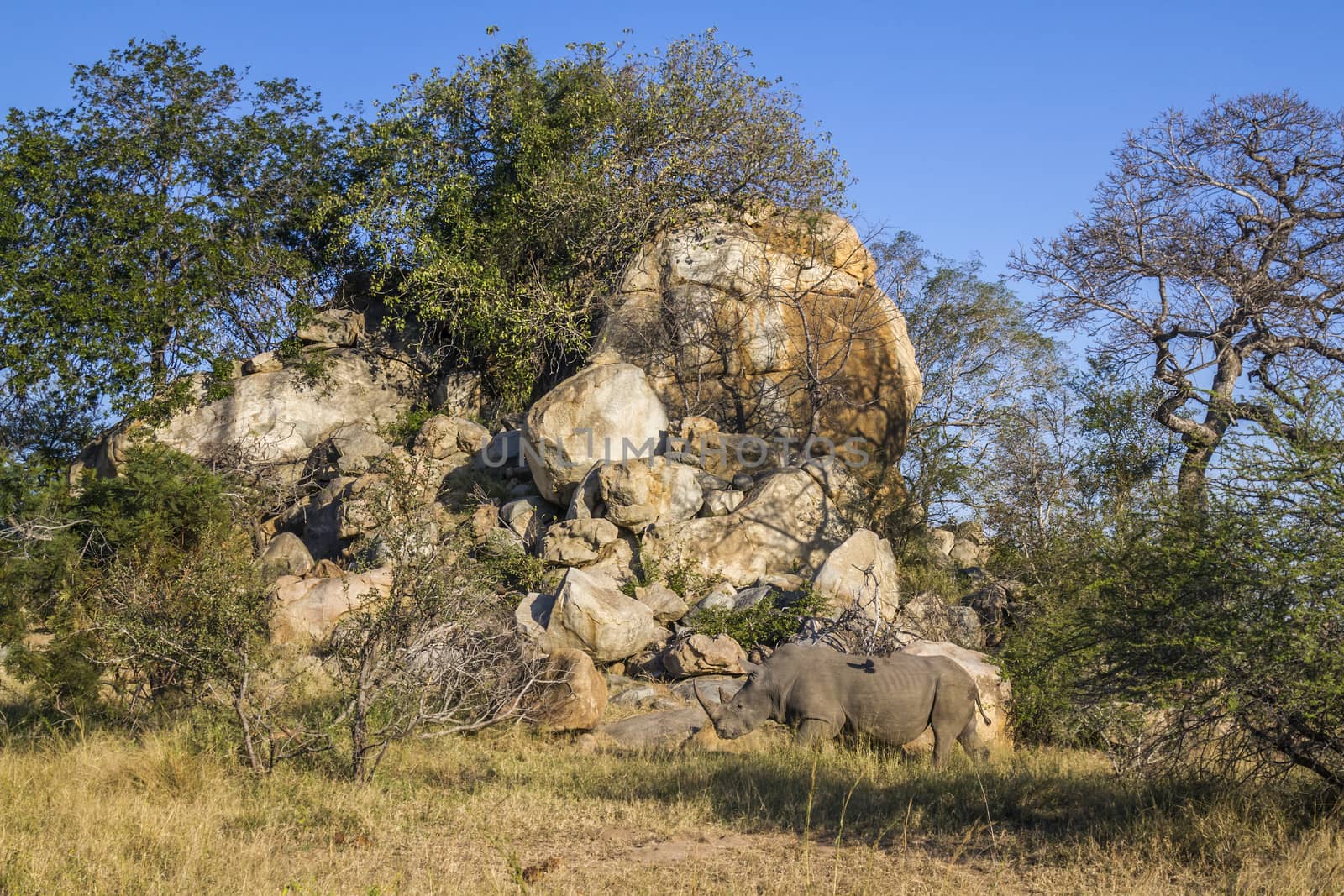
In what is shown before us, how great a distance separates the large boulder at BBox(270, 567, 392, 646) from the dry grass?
517 centimetres

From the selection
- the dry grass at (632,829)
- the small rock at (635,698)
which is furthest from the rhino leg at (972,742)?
the small rock at (635,698)

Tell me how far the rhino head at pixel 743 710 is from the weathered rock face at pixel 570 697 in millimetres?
1614

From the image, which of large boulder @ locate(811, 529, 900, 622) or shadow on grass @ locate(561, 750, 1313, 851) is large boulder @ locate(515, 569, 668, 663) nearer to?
large boulder @ locate(811, 529, 900, 622)

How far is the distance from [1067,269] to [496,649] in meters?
12.6

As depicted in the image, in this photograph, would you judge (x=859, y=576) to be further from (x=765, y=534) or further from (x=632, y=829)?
(x=632, y=829)

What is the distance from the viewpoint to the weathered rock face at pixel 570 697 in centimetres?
1059

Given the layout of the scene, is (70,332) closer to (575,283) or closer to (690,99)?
(575,283)

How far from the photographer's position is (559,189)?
2047 centimetres

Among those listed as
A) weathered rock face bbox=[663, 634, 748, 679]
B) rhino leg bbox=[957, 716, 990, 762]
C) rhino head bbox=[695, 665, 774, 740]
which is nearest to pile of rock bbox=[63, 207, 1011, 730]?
weathered rock face bbox=[663, 634, 748, 679]

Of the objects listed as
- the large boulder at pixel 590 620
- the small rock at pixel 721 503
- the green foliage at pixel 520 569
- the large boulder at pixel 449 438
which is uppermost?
the large boulder at pixel 449 438

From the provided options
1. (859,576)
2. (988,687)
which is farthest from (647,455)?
(988,687)

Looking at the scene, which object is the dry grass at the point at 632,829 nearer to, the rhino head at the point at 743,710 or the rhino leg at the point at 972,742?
the rhino head at the point at 743,710

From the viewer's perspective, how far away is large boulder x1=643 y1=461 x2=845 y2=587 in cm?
1580

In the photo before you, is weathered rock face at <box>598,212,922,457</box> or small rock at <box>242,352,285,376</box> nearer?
weathered rock face at <box>598,212,922,457</box>
